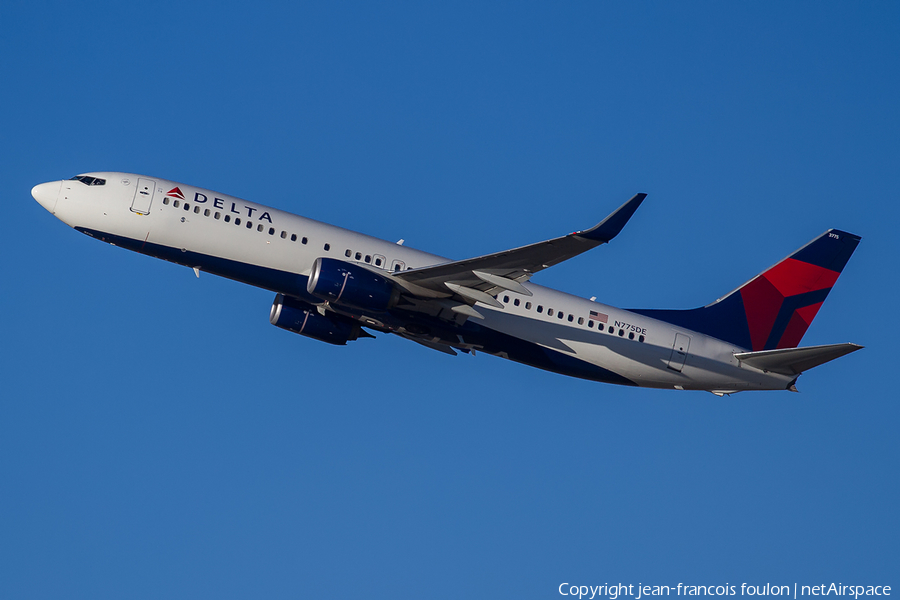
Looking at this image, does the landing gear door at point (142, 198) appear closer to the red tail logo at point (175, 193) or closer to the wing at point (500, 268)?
the red tail logo at point (175, 193)

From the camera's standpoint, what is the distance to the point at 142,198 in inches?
1468

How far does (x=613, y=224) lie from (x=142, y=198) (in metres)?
19.1

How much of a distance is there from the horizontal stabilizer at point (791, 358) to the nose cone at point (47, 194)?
30.3m

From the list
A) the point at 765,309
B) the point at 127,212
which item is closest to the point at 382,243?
the point at 127,212

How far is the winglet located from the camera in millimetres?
30547

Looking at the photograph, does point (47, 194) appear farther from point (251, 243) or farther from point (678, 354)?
point (678, 354)

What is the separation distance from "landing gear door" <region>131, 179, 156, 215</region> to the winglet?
17.6m

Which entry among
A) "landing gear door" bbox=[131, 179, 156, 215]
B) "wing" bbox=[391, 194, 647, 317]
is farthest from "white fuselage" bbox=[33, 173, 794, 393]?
"wing" bbox=[391, 194, 647, 317]

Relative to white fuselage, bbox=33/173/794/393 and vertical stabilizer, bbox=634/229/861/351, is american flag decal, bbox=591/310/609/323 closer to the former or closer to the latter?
white fuselage, bbox=33/173/794/393

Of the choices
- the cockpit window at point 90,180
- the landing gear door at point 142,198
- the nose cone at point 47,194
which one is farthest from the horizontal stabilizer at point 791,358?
the nose cone at point 47,194

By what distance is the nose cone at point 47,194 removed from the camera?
37.6 metres

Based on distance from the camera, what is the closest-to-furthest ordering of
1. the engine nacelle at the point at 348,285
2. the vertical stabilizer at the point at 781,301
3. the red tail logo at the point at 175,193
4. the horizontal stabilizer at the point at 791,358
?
the engine nacelle at the point at 348,285 < the red tail logo at the point at 175,193 < the horizontal stabilizer at the point at 791,358 < the vertical stabilizer at the point at 781,301

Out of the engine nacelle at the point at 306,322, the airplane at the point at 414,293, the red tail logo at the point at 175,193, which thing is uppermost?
the red tail logo at the point at 175,193

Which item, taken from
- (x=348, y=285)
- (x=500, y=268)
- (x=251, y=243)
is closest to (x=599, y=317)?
(x=500, y=268)
